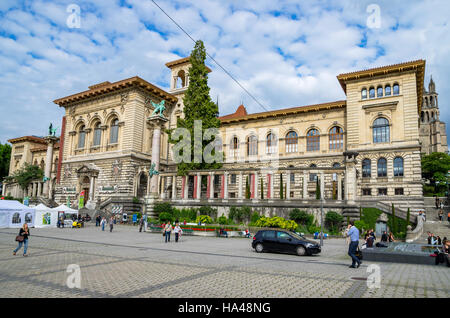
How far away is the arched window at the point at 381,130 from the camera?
1506 inches

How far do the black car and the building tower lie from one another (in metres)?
86.6

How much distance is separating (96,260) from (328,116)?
37837 mm

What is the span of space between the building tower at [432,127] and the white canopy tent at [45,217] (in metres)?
90.2

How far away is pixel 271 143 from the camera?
47.4m

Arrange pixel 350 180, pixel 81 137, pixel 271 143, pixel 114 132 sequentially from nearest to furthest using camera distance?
pixel 350 180 → pixel 114 132 → pixel 271 143 → pixel 81 137

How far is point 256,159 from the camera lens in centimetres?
4747

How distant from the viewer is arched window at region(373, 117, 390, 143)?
3825 cm

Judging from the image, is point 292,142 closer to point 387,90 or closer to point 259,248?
point 387,90

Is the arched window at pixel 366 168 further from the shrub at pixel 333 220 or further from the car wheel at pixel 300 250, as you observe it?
the car wheel at pixel 300 250

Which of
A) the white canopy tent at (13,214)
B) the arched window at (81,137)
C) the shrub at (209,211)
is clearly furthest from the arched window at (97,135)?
the shrub at (209,211)

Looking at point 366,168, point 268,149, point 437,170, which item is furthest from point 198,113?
point 437,170

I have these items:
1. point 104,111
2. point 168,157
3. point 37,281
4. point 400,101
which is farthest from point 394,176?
point 104,111

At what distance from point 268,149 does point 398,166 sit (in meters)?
17.5

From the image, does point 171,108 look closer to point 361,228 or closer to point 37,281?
point 361,228
